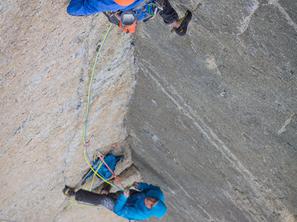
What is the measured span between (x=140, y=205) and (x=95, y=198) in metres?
0.54

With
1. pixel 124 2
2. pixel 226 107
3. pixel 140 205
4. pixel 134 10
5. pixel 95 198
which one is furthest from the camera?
pixel 95 198

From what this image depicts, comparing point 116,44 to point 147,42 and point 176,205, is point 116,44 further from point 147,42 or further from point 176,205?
point 176,205

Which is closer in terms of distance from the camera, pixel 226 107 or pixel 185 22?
pixel 185 22

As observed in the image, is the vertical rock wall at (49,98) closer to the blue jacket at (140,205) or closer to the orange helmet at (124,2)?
the orange helmet at (124,2)

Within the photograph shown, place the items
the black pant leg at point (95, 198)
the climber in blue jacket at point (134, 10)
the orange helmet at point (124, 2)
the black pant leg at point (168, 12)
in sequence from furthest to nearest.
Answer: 1. the black pant leg at point (95, 198)
2. the black pant leg at point (168, 12)
3. the climber in blue jacket at point (134, 10)
4. the orange helmet at point (124, 2)

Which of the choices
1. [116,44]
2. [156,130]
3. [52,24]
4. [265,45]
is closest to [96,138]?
[156,130]

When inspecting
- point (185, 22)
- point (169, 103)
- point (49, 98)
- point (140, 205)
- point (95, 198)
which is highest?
point (185, 22)

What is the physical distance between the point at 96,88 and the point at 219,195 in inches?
61.2

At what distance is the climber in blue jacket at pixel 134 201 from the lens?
15.3ft

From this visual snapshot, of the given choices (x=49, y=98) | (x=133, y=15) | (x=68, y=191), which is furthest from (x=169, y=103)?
(x=68, y=191)

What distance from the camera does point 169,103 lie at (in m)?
4.01

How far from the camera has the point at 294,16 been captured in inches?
97.7

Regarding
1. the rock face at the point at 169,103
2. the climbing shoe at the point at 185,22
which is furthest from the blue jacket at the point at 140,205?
the climbing shoe at the point at 185,22

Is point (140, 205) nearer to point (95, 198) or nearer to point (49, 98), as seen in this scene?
point (95, 198)
